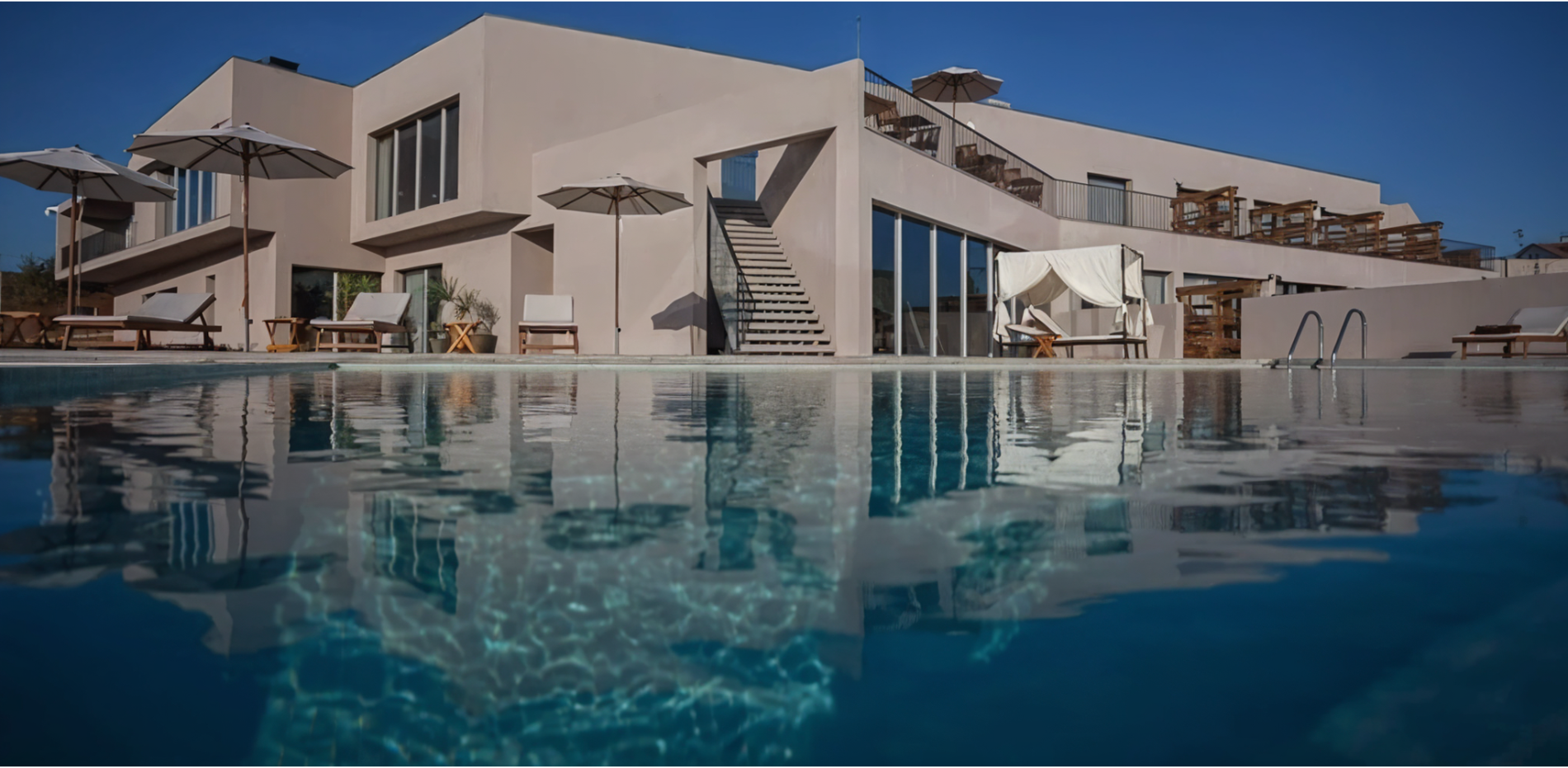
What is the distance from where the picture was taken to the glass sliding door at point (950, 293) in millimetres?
15398

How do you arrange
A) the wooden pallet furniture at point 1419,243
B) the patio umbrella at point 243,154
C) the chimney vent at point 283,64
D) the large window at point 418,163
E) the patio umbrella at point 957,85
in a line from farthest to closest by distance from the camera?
the wooden pallet furniture at point 1419,243, the chimney vent at point 283,64, the patio umbrella at point 957,85, the large window at point 418,163, the patio umbrella at point 243,154

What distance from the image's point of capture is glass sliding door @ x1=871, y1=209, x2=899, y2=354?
13.6m

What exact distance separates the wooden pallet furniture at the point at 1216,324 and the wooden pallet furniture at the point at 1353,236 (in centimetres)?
692

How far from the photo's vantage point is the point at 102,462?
173cm

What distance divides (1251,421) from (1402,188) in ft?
115

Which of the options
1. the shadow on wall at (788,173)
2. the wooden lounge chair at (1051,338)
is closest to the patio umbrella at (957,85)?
the shadow on wall at (788,173)

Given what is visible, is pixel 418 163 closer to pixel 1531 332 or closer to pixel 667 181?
pixel 667 181

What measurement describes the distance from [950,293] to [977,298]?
3.47 ft

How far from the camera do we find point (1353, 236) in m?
25.6

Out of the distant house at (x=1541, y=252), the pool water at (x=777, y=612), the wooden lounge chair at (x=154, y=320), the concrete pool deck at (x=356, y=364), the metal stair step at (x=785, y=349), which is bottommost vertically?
the pool water at (x=777, y=612)

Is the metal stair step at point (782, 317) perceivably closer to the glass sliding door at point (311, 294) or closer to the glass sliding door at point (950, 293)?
the glass sliding door at point (950, 293)

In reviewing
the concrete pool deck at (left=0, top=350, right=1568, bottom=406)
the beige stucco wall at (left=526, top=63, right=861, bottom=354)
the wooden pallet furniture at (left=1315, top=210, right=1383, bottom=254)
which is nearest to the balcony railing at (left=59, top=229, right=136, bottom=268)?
the beige stucco wall at (left=526, top=63, right=861, bottom=354)

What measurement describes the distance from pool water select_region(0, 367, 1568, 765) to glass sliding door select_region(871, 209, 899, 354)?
11982 mm

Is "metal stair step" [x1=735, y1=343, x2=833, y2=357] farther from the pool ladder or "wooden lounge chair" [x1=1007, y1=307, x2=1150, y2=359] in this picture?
the pool ladder
